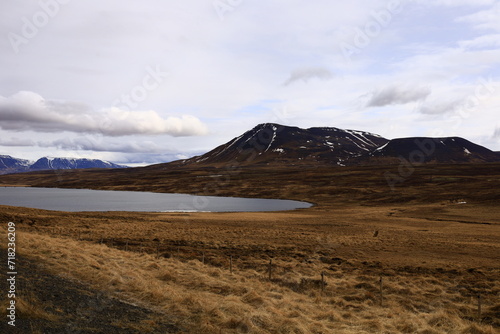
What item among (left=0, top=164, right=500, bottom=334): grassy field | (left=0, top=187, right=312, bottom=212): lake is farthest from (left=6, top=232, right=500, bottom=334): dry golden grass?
(left=0, top=187, right=312, bottom=212): lake

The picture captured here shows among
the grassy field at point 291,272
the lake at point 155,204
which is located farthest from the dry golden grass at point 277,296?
the lake at point 155,204

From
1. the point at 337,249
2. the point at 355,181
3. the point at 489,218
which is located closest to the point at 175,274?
the point at 337,249

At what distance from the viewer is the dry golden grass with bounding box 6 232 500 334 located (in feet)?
45.6

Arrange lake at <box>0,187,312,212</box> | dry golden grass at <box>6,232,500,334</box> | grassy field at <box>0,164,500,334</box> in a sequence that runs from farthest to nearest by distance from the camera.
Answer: lake at <box>0,187,312,212</box>
grassy field at <box>0,164,500,334</box>
dry golden grass at <box>6,232,500,334</box>

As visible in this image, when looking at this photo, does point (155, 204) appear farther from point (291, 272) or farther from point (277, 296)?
point (277, 296)

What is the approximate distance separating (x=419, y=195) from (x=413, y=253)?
79961 mm

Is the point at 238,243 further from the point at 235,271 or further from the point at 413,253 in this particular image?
the point at 413,253

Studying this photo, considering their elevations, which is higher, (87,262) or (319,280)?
(87,262)

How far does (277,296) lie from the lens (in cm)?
1962

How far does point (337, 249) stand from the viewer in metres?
38.3

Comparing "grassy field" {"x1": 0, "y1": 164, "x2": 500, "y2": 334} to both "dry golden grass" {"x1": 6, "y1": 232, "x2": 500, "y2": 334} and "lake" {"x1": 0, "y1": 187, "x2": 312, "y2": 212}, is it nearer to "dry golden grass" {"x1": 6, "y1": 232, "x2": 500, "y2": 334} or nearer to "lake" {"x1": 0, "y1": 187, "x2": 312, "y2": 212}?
"dry golden grass" {"x1": 6, "y1": 232, "x2": 500, "y2": 334}

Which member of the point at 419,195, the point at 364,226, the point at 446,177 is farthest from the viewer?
the point at 446,177

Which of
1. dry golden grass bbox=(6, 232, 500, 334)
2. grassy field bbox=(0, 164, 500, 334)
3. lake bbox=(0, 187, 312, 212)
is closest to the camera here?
dry golden grass bbox=(6, 232, 500, 334)

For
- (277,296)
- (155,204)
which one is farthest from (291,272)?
(155,204)
